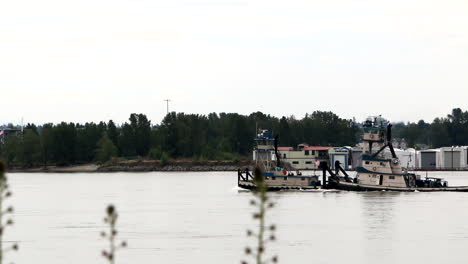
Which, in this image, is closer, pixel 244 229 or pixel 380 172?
pixel 244 229

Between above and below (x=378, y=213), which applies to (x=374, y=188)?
above

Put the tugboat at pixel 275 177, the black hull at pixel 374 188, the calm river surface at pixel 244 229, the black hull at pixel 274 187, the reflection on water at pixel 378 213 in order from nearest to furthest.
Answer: the calm river surface at pixel 244 229, the reflection on water at pixel 378 213, the black hull at pixel 374 188, the black hull at pixel 274 187, the tugboat at pixel 275 177

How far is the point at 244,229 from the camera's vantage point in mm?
62156

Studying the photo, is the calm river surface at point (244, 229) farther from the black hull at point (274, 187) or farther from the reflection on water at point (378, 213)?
the black hull at point (274, 187)

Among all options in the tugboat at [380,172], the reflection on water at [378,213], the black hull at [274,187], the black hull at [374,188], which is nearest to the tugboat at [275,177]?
the black hull at [274,187]

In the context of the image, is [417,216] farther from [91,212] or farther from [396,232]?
[91,212]

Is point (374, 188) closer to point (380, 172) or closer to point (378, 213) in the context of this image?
point (380, 172)

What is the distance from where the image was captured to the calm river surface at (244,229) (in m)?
47.9

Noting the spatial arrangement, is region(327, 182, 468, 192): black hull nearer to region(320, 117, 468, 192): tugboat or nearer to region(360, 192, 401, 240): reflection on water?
region(320, 117, 468, 192): tugboat

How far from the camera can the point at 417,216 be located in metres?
72.9

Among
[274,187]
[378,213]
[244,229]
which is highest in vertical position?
[274,187]

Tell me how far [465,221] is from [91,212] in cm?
3253

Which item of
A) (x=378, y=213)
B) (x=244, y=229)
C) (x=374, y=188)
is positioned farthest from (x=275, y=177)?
(x=244, y=229)

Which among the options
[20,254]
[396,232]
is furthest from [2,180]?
[396,232]
